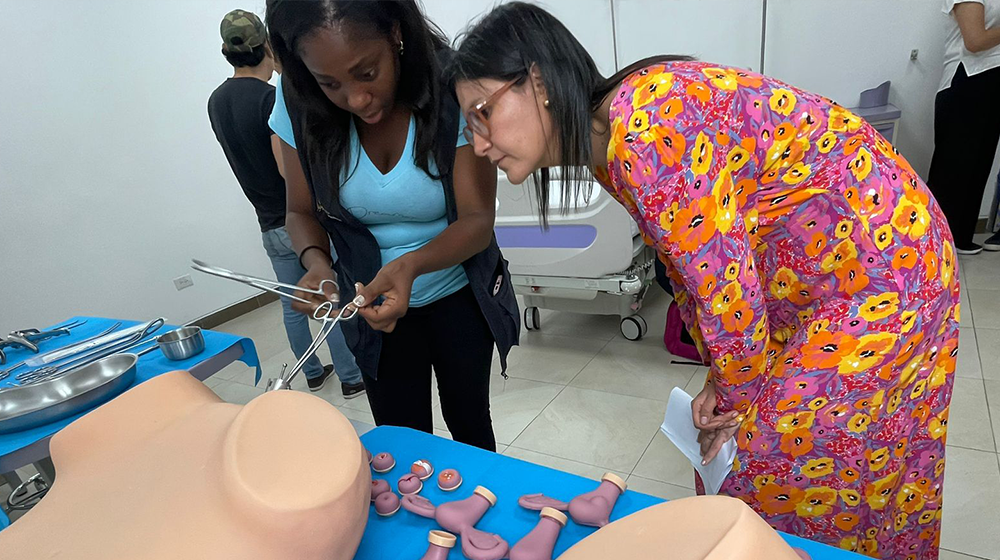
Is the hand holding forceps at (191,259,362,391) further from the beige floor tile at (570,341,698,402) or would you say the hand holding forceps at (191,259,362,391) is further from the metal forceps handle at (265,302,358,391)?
the beige floor tile at (570,341,698,402)

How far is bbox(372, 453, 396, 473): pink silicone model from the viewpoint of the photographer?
33.3 inches

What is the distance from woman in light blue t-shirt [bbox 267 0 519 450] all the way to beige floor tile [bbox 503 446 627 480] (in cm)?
68

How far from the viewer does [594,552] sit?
511 millimetres

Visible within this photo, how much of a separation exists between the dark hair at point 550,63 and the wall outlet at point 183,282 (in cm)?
321

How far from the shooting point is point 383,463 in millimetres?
850

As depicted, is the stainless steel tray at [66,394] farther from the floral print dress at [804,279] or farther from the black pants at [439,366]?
the floral print dress at [804,279]

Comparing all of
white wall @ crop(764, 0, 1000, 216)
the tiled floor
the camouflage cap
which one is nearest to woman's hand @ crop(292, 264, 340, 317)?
the tiled floor

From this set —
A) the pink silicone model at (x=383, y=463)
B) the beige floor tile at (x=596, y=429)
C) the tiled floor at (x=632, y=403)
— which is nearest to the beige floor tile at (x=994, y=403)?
the tiled floor at (x=632, y=403)

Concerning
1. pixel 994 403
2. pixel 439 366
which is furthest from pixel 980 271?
pixel 439 366

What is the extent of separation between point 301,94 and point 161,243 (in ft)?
9.37

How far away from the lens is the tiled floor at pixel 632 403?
1561mm

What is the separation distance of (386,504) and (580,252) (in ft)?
5.33

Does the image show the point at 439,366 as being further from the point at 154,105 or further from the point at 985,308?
the point at 154,105

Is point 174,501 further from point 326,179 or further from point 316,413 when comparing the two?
point 326,179
